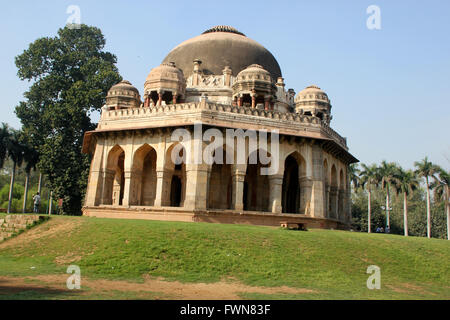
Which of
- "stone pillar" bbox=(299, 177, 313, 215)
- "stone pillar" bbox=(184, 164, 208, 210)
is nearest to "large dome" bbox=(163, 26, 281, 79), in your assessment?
"stone pillar" bbox=(299, 177, 313, 215)

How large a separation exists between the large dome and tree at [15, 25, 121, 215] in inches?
309

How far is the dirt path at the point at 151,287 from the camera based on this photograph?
898 cm

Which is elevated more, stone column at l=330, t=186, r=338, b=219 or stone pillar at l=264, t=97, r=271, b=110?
stone pillar at l=264, t=97, r=271, b=110

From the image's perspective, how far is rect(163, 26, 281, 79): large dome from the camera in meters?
28.5

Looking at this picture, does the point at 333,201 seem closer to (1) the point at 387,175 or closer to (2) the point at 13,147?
(1) the point at 387,175

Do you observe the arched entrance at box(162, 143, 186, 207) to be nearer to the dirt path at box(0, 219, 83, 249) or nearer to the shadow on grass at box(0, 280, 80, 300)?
the dirt path at box(0, 219, 83, 249)

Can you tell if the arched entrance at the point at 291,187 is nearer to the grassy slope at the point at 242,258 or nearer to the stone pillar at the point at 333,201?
the stone pillar at the point at 333,201

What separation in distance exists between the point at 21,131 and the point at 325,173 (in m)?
25.0

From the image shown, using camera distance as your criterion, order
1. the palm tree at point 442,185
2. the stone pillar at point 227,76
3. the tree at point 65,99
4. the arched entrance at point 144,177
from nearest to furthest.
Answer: the arched entrance at point 144,177 < the stone pillar at point 227,76 < the tree at point 65,99 < the palm tree at point 442,185

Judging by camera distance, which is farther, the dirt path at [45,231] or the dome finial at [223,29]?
the dome finial at [223,29]

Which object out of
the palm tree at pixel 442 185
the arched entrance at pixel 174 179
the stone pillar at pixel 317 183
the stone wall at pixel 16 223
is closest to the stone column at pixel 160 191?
the arched entrance at pixel 174 179

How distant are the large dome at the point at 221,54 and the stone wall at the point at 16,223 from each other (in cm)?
1525
